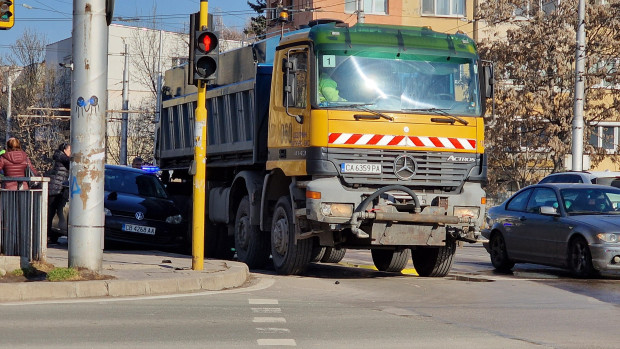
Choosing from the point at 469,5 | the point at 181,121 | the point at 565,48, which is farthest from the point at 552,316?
the point at 469,5

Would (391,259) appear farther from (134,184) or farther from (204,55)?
(134,184)

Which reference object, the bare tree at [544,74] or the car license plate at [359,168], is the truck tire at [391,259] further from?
the bare tree at [544,74]

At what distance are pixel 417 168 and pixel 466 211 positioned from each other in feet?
2.86

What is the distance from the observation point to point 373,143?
14117mm

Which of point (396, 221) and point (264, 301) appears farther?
point (396, 221)

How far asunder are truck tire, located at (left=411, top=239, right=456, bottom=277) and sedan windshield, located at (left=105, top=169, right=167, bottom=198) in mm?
6449

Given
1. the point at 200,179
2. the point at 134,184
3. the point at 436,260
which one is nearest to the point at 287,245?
the point at 200,179

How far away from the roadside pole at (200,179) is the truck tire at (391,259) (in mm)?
3785

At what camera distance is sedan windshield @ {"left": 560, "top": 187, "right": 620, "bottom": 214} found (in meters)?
16.3

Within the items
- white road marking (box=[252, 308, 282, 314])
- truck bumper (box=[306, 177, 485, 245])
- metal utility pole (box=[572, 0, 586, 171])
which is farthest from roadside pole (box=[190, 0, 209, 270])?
metal utility pole (box=[572, 0, 586, 171])

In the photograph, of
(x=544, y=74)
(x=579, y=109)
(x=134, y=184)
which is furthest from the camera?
(x=544, y=74)

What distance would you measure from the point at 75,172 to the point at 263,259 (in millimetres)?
4361

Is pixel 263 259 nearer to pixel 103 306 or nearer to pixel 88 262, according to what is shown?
pixel 88 262

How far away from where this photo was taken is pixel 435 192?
47.7ft
